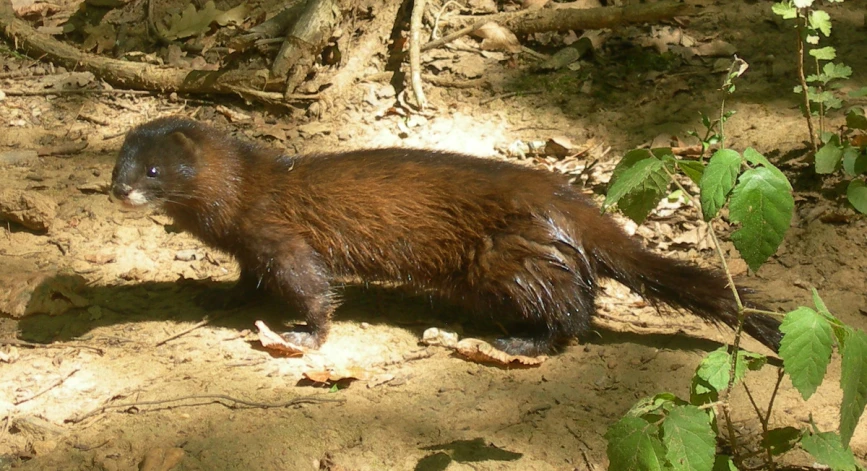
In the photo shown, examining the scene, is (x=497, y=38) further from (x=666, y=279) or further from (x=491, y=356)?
(x=491, y=356)

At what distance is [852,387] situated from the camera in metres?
2.48

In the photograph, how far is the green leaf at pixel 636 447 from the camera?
8.52 feet

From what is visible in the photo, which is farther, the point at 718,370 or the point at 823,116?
the point at 823,116

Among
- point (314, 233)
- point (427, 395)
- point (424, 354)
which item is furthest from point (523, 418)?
point (314, 233)

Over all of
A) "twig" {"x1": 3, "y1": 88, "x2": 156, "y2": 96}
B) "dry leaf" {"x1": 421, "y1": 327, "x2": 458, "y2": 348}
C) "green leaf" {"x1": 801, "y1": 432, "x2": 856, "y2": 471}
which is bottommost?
"dry leaf" {"x1": 421, "y1": 327, "x2": 458, "y2": 348}

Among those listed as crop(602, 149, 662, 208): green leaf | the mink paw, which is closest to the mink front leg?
the mink paw

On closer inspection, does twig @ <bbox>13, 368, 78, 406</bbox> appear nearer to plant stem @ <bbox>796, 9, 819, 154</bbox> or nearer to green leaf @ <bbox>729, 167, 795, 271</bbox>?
green leaf @ <bbox>729, 167, 795, 271</bbox>

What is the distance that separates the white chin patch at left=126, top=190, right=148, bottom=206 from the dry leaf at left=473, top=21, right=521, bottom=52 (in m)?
3.43

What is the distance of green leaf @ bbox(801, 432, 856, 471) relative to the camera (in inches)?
106

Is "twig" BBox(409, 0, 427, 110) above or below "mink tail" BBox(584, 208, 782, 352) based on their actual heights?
above

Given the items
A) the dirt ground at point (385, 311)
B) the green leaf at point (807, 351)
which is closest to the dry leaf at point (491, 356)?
the dirt ground at point (385, 311)

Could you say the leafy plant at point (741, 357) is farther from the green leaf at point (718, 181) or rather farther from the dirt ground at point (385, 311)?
the dirt ground at point (385, 311)

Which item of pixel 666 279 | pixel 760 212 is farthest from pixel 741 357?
pixel 666 279

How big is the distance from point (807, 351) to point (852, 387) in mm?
171
